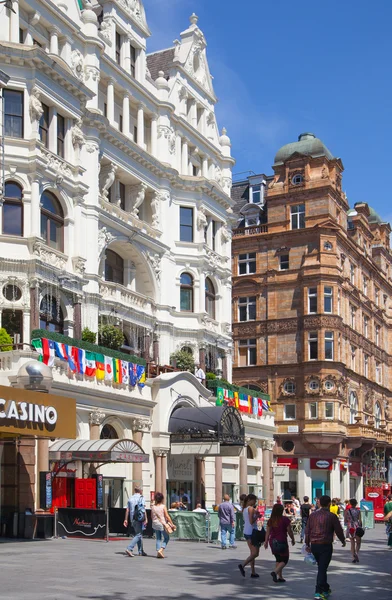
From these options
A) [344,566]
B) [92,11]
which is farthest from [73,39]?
[344,566]

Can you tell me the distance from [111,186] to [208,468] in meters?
14.5

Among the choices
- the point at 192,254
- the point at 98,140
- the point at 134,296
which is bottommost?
the point at 134,296

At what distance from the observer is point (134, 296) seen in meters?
42.2

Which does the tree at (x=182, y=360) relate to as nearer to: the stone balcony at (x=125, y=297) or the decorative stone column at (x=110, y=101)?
the stone balcony at (x=125, y=297)

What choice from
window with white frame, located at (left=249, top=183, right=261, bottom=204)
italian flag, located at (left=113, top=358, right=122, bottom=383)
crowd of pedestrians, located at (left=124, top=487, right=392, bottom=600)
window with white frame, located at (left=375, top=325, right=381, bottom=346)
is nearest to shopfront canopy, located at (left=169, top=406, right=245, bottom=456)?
italian flag, located at (left=113, top=358, right=122, bottom=383)

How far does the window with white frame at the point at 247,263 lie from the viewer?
215ft

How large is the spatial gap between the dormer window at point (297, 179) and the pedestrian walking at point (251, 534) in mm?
44764

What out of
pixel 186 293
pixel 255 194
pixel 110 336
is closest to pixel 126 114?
pixel 186 293

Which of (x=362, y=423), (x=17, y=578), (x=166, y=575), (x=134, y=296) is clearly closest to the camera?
(x=17, y=578)

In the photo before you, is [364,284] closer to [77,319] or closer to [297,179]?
[297,179]

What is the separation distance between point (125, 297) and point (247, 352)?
24.5 meters

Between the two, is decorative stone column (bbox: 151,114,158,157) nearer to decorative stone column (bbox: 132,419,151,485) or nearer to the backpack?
decorative stone column (bbox: 132,419,151,485)

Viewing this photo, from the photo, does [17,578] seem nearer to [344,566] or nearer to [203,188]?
[344,566]

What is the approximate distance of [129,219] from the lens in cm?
4278
